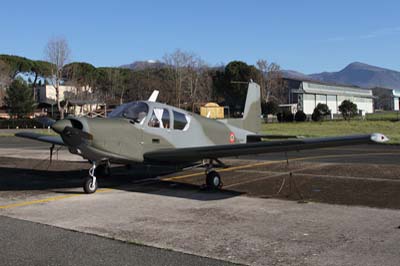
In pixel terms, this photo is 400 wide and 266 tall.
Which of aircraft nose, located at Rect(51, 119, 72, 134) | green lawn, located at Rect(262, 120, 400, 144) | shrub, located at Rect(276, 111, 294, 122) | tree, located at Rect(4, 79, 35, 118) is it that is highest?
tree, located at Rect(4, 79, 35, 118)

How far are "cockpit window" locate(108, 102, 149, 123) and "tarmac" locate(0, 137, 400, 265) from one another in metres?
1.85

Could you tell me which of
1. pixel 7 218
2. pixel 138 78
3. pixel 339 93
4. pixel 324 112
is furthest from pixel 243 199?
pixel 339 93

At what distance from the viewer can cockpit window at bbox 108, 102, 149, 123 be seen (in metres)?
10.9

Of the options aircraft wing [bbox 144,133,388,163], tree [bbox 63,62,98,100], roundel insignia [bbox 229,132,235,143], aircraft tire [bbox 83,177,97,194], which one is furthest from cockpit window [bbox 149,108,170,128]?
tree [bbox 63,62,98,100]

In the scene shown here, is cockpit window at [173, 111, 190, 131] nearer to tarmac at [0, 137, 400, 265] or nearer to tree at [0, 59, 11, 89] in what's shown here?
tarmac at [0, 137, 400, 265]

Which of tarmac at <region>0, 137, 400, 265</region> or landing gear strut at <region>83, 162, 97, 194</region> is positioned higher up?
landing gear strut at <region>83, 162, 97, 194</region>

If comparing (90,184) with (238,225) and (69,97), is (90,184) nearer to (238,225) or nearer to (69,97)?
(238,225)

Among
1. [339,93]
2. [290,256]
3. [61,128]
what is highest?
[339,93]

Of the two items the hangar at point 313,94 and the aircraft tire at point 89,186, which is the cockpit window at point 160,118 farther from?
the hangar at point 313,94

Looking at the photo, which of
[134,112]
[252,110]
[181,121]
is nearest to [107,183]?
[134,112]

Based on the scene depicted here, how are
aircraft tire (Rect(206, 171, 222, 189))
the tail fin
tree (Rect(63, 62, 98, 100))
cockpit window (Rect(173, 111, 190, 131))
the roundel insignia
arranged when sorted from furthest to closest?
tree (Rect(63, 62, 98, 100)) → the tail fin → the roundel insignia → cockpit window (Rect(173, 111, 190, 131)) → aircraft tire (Rect(206, 171, 222, 189))

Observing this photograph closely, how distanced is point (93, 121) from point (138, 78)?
9126cm

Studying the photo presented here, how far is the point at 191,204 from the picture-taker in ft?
29.7

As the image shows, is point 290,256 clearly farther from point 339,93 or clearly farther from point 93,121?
point 339,93
